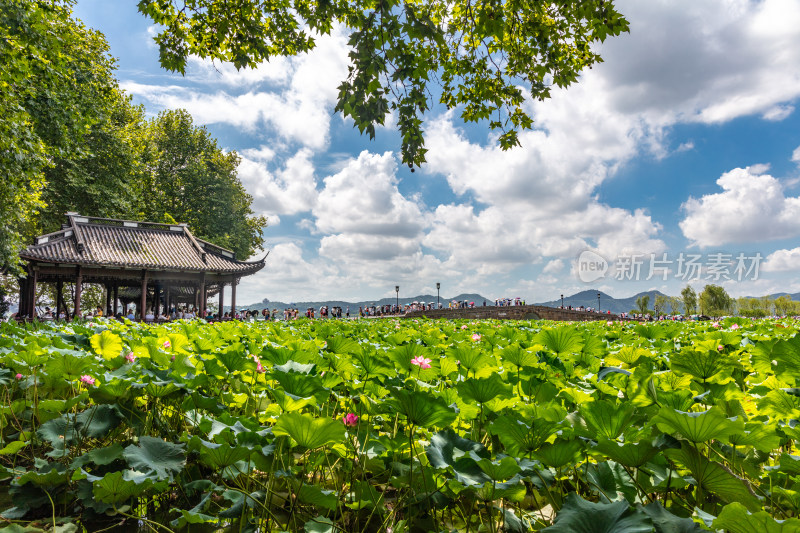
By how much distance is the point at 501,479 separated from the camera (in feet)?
3.83

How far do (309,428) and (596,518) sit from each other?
709 mm

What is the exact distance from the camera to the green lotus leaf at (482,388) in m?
1.41

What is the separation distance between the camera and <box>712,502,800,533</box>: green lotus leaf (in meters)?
0.73

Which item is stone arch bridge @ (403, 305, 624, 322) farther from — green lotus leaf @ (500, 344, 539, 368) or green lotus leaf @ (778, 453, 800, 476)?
green lotus leaf @ (778, 453, 800, 476)

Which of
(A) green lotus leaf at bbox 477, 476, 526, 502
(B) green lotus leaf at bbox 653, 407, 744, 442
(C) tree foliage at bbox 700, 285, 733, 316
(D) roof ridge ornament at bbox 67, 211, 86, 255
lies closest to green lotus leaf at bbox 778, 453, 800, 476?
(B) green lotus leaf at bbox 653, 407, 744, 442

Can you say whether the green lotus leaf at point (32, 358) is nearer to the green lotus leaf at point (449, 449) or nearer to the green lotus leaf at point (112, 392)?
the green lotus leaf at point (112, 392)

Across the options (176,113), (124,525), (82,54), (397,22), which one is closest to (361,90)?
(397,22)

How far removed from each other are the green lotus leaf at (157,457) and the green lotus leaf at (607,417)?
132cm

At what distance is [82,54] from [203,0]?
1460 centimetres

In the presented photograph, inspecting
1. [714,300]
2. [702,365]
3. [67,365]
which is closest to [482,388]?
[702,365]

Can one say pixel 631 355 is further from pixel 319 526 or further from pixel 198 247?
pixel 198 247

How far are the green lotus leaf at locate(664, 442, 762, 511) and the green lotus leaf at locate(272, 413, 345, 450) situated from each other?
83 cm

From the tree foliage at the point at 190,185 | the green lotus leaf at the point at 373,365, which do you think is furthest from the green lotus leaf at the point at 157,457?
the tree foliage at the point at 190,185

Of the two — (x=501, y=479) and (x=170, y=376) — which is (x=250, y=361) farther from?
(x=501, y=479)
